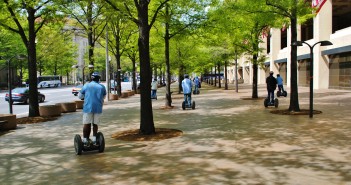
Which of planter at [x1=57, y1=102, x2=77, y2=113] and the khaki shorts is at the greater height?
the khaki shorts

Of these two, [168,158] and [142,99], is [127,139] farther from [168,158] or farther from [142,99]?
[168,158]

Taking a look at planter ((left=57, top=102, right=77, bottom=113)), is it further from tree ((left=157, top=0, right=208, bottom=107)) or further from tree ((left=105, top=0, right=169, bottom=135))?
tree ((left=105, top=0, right=169, bottom=135))

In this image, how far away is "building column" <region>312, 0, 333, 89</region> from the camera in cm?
3349

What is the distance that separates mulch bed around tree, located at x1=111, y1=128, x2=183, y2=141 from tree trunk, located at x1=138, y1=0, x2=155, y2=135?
250mm

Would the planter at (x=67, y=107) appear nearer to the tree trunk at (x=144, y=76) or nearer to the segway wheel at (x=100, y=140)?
the tree trunk at (x=144, y=76)

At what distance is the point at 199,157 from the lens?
24.7 ft

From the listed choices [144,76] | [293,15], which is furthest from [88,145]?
[293,15]

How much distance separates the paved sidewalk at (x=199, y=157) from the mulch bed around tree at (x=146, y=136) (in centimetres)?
34

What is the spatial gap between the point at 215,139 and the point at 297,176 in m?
3.71

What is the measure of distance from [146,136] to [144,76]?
174 centimetres

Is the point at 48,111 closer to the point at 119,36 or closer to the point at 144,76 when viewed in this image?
the point at 144,76

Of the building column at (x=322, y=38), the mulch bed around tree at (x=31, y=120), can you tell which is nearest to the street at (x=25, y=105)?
the mulch bed around tree at (x=31, y=120)

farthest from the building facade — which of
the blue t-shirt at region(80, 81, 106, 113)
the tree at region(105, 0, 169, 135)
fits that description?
the blue t-shirt at region(80, 81, 106, 113)

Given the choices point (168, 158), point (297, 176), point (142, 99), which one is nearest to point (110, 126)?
point (142, 99)
